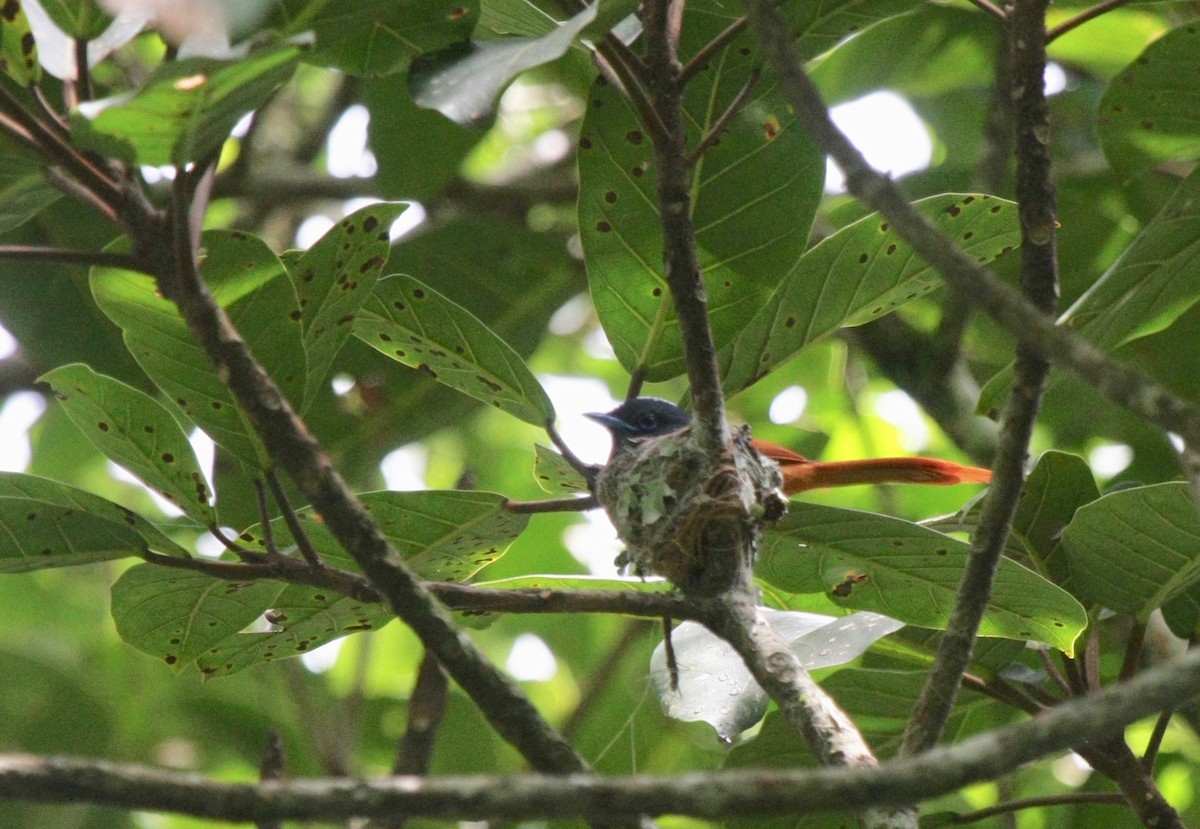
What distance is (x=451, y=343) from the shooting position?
96.2 inches

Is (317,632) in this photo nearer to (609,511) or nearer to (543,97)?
(609,511)

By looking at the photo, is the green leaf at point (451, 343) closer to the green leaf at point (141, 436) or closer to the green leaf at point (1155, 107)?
the green leaf at point (141, 436)

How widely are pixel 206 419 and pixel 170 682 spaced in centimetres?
334

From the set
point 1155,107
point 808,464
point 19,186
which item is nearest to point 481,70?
point 19,186

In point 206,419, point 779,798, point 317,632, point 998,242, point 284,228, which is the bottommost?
point 779,798

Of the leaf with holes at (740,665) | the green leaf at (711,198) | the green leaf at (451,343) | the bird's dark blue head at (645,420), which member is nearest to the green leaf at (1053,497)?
the leaf with holes at (740,665)

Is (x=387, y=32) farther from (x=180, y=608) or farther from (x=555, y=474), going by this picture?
(x=180, y=608)

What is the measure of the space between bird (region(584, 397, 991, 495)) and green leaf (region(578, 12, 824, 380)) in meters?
0.92

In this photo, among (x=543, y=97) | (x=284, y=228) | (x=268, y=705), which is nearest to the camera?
(x=268, y=705)

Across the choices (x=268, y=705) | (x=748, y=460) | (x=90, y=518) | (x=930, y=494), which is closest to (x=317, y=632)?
(x=90, y=518)

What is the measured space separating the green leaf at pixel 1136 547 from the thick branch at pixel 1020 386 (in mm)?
674

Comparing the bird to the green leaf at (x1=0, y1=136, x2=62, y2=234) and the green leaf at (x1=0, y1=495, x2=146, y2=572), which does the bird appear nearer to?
the green leaf at (x1=0, y1=495, x2=146, y2=572)

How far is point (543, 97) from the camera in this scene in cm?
616

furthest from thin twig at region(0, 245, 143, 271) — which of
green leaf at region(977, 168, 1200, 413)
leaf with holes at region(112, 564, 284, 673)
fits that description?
green leaf at region(977, 168, 1200, 413)
